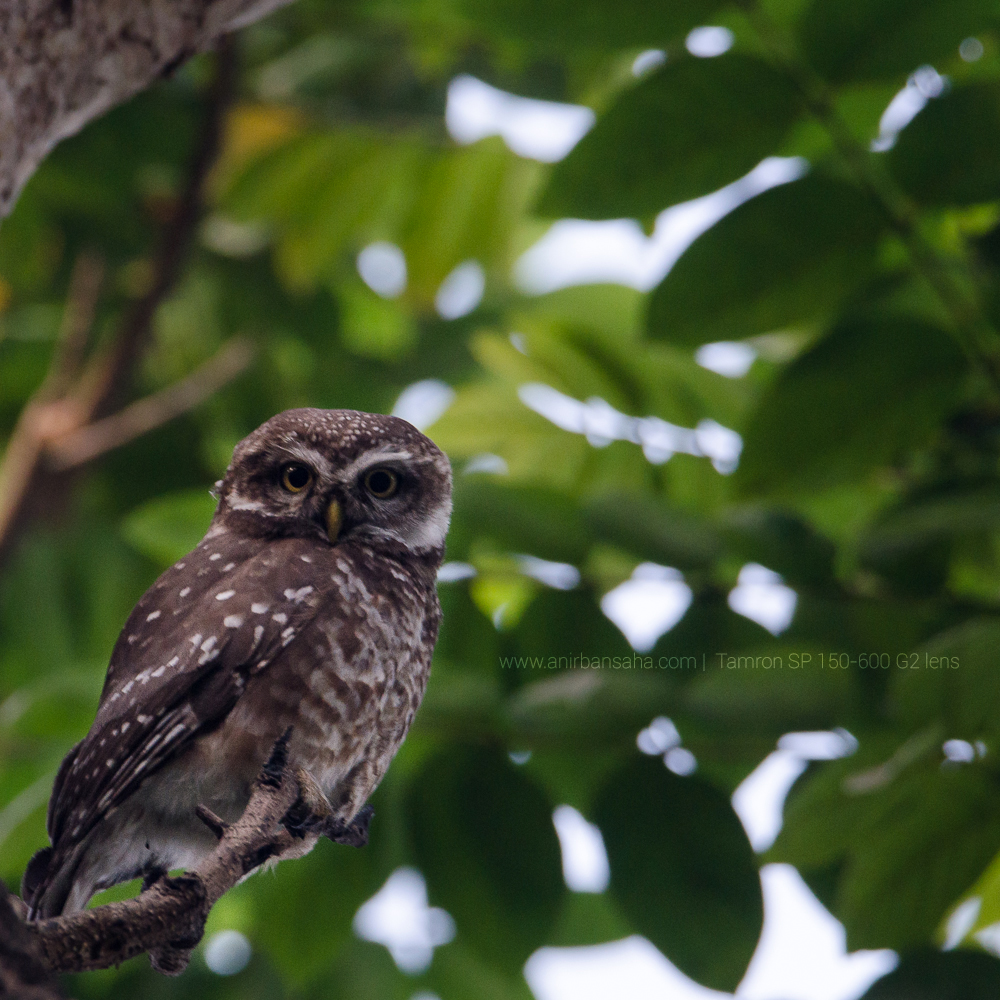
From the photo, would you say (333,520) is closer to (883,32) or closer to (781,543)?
(781,543)

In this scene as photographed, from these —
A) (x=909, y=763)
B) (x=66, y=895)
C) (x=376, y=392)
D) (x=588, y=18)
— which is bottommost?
(x=376, y=392)

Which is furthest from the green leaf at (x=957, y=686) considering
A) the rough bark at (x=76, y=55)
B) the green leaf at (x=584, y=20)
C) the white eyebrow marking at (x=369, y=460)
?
the rough bark at (x=76, y=55)

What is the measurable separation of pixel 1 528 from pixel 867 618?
212 cm

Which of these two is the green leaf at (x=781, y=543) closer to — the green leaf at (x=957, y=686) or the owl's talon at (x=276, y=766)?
the green leaf at (x=957, y=686)

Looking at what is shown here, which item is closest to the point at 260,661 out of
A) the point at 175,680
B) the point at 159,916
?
the point at 175,680

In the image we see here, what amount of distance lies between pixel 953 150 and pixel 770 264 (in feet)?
1.35

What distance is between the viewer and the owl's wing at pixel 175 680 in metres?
1.17

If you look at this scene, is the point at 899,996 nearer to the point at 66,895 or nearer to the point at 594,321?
the point at 66,895

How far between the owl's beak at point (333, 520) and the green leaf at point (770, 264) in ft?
3.35

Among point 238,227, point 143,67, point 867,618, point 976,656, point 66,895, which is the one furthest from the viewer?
point 238,227

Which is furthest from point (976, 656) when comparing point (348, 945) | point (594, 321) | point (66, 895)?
point (348, 945)

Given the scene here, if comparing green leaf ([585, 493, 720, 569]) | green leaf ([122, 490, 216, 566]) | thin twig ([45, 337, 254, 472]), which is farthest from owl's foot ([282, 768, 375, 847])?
thin twig ([45, 337, 254, 472])

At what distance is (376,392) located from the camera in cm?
384

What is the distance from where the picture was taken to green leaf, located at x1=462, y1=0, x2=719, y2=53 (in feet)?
7.11
